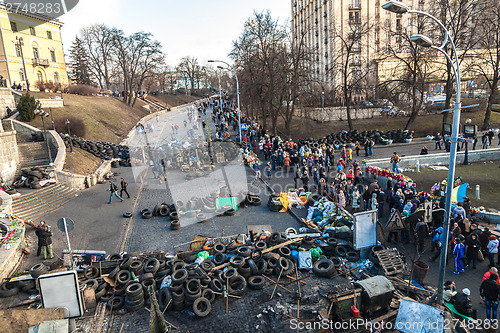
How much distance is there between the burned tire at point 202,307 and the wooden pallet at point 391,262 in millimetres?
5227

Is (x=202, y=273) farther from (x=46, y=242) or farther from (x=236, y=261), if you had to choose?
(x=46, y=242)

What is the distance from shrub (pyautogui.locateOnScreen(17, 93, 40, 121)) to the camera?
28.4 meters

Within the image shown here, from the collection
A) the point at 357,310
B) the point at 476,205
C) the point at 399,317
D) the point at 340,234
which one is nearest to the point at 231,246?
the point at 340,234

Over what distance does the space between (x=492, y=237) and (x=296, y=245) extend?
6025mm

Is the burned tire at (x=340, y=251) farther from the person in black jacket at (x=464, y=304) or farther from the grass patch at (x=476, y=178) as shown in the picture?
the grass patch at (x=476, y=178)

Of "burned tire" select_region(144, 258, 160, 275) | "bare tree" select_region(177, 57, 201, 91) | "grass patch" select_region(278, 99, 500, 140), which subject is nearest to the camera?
"burned tire" select_region(144, 258, 160, 275)

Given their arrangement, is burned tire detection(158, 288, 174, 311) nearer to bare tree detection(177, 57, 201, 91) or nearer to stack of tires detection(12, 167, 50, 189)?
stack of tires detection(12, 167, 50, 189)

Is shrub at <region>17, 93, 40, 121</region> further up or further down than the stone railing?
further up

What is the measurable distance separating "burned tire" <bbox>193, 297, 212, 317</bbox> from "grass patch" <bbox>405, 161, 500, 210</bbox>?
13091mm

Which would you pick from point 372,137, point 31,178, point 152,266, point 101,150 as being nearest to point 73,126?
point 101,150

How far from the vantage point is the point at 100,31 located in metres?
55.9

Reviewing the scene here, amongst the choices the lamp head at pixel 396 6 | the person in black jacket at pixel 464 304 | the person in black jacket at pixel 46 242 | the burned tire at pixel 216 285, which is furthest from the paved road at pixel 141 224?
the lamp head at pixel 396 6

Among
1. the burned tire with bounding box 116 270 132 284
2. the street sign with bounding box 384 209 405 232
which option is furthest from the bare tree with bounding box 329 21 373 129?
the burned tire with bounding box 116 270 132 284

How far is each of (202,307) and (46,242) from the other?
725 centimetres
